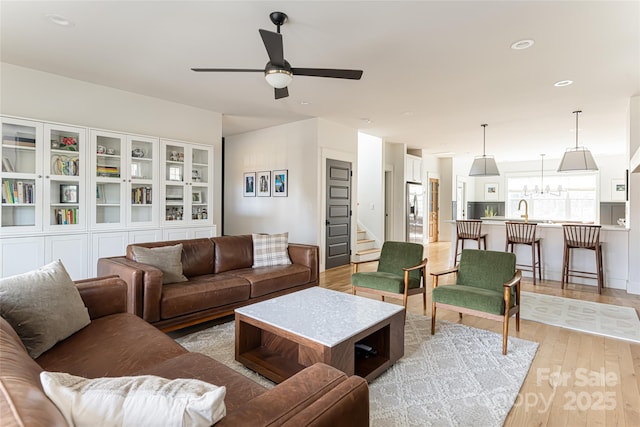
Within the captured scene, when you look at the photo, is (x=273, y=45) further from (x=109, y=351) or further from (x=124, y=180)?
(x=124, y=180)

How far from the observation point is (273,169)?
21.2 feet

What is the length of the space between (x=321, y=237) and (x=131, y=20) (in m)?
4.06

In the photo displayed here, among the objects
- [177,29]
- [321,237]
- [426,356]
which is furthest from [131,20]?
[321,237]

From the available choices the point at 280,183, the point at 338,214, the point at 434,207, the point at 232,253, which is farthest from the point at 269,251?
the point at 434,207

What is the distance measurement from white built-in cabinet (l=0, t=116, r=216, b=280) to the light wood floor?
3.74m

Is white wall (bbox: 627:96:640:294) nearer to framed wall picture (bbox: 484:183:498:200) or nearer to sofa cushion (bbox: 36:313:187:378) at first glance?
sofa cushion (bbox: 36:313:187:378)

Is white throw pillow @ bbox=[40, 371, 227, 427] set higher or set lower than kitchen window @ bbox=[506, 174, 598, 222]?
lower

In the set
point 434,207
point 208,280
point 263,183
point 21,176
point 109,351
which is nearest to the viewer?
point 109,351

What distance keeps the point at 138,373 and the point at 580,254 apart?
5.94 m

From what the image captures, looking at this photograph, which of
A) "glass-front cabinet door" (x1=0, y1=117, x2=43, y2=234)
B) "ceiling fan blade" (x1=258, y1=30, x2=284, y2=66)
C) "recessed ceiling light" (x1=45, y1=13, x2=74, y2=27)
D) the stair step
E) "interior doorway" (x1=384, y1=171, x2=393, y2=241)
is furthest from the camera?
"interior doorway" (x1=384, y1=171, x2=393, y2=241)

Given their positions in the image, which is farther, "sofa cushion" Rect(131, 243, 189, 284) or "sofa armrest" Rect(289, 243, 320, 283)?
"sofa armrest" Rect(289, 243, 320, 283)

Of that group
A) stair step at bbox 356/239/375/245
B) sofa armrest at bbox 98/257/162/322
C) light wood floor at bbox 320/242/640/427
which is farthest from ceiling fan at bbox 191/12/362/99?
stair step at bbox 356/239/375/245

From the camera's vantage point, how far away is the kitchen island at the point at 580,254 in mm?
4742

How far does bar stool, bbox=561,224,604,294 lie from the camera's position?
4535 millimetres
